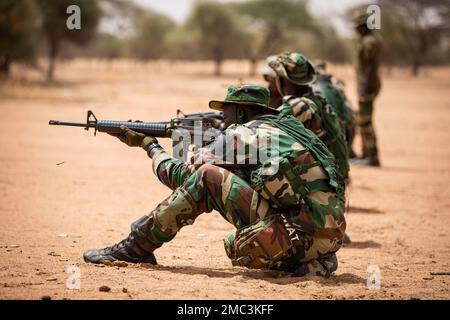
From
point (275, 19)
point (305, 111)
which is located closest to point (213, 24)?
point (275, 19)

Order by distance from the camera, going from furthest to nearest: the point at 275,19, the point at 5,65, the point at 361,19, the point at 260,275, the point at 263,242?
the point at 275,19 < the point at 5,65 < the point at 361,19 < the point at 260,275 < the point at 263,242

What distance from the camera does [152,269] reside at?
534 cm

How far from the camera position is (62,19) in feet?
119

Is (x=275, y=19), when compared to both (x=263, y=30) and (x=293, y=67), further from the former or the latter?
(x=293, y=67)

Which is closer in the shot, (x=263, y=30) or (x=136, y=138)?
(x=136, y=138)

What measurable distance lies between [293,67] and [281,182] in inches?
93.5

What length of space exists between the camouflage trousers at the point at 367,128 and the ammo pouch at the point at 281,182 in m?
7.72

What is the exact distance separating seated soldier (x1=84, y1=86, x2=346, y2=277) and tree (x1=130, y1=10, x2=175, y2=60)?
5781 centimetres

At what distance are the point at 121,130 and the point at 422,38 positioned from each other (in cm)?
4554

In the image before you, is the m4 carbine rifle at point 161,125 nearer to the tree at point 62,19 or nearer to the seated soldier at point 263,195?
the seated soldier at point 263,195

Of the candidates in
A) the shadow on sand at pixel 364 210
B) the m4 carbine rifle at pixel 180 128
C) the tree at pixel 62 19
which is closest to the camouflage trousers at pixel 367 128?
the shadow on sand at pixel 364 210

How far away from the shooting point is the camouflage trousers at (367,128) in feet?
41.1
